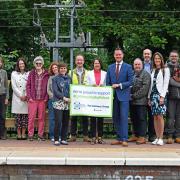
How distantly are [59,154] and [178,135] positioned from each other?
3085 millimetres

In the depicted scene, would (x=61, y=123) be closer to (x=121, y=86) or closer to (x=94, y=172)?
(x=121, y=86)

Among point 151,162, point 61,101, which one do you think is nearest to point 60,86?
point 61,101

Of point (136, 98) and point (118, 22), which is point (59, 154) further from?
point (118, 22)

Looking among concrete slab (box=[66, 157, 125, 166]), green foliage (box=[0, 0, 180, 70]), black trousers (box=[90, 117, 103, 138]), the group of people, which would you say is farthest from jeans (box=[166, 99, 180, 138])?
green foliage (box=[0, 0, 180, 70])

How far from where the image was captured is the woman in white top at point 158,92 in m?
9.97

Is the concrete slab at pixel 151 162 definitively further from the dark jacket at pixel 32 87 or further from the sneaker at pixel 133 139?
the dark jacket at pixel 32 87

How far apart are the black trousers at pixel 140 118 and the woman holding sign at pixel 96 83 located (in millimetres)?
722

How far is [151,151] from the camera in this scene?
30.0ft

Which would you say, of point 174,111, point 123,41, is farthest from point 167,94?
point 123,41

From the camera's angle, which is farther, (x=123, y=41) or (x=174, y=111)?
(x=123, y=41)

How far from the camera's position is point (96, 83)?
402 inches

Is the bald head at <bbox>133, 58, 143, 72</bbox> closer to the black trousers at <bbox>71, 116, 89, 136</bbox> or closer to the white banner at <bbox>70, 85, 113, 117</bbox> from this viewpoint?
the white banner at <bbox>70, 85, 113, 117</bbox>

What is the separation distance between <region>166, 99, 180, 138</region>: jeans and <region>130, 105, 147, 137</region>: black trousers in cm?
50

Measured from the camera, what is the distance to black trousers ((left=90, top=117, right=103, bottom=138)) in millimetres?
10320
